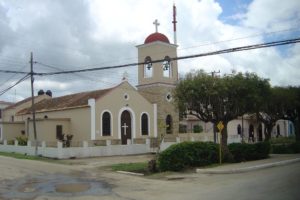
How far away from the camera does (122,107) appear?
1481 inches

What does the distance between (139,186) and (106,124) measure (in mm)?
20411

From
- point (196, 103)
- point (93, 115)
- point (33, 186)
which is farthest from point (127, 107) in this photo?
point (33, 186)

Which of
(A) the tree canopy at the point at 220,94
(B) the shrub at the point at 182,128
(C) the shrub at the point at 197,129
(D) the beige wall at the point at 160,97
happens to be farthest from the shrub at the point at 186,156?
(C) the shrub at the point at 197,129

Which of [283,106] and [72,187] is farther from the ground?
[283,106]

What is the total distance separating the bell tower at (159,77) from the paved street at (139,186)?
66.5 feet

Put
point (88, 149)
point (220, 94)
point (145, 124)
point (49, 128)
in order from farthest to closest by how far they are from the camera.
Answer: point (145, 124)
point (49, 128)
point (88, 149)
point (220, 94)

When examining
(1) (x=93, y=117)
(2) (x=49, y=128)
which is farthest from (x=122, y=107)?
(2) (x=49, y=128)

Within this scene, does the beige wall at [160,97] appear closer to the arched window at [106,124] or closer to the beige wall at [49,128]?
the arched window at [106,124]

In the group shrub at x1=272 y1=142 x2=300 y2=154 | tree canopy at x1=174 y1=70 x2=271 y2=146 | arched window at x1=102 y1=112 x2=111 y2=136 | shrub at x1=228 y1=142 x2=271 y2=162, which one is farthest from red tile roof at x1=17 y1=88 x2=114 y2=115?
shrub at x1=272 y1=142 x2=300 y2=154

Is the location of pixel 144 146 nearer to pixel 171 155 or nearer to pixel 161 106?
pixel 161 106

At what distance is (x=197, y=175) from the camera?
19.5 m

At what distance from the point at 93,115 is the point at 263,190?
916 inches

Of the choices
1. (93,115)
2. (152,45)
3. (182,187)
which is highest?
(152,45)

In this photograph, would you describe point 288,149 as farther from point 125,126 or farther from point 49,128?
point 49,128
